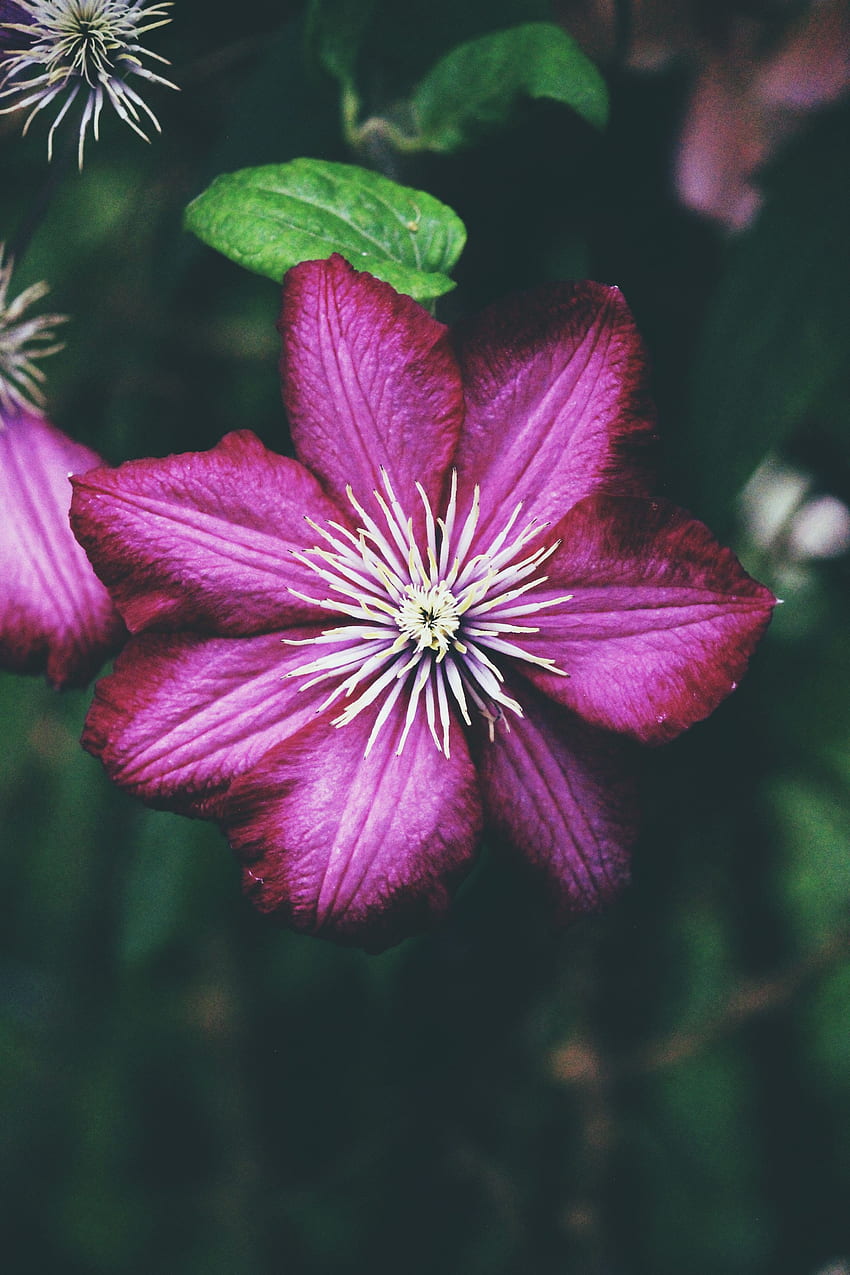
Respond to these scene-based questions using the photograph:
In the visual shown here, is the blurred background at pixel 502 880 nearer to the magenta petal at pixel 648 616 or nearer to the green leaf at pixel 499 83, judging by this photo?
the green leaf at pixel 499 83

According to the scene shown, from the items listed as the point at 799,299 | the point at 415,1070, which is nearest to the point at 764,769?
the point at 799,299

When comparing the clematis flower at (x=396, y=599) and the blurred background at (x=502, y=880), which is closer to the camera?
the clematis flower at (x=396, y=599)

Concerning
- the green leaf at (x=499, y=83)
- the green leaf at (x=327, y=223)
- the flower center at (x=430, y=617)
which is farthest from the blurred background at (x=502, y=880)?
the flower center at (x=430, y=617)

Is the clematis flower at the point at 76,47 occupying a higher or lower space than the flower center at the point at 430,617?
higher

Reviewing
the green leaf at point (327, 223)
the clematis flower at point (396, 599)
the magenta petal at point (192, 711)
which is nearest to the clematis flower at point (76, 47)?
the green leaf at point (327, 223)

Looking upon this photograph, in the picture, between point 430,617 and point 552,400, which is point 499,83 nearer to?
point 552,400

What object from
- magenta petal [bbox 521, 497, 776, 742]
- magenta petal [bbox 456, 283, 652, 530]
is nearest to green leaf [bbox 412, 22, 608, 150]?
magenta petal [bbox 456, 283, 652, 530]

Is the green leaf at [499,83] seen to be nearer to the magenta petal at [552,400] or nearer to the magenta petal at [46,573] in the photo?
the magenta petal at [552,400]
